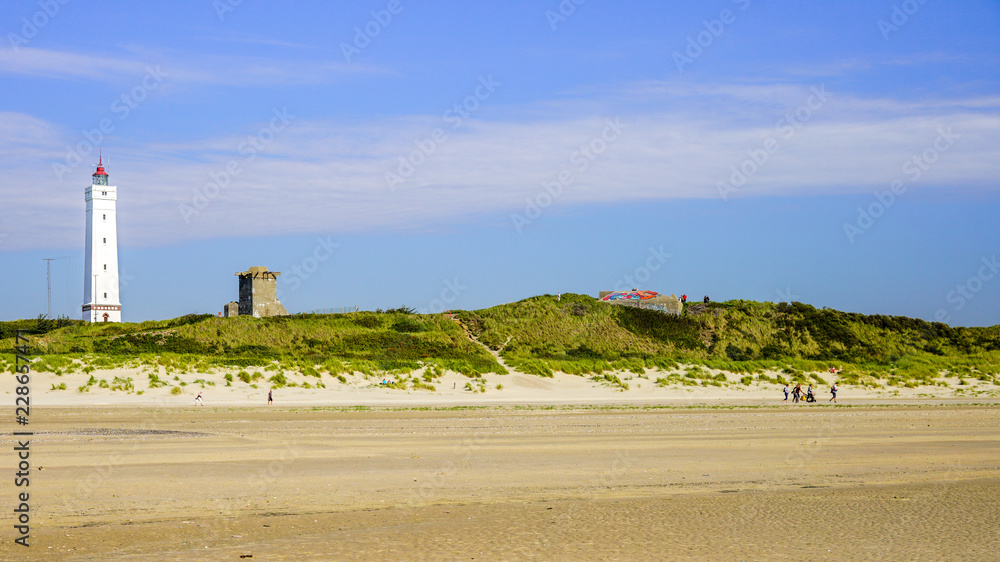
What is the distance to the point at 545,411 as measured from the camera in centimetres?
3078

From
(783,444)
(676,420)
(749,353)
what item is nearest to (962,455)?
(783,444)

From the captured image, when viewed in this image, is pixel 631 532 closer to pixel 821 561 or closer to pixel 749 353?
pixel 821 561

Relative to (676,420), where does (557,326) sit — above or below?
above

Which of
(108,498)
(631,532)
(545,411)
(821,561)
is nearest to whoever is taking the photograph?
(821,561)

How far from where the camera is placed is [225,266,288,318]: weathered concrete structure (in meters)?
58.9

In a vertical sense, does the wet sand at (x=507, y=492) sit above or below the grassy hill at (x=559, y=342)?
below

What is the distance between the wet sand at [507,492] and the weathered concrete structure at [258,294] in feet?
115

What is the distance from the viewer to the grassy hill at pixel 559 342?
41.9m

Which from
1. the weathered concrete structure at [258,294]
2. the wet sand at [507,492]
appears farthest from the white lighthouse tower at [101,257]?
the wet sand at [507,492]

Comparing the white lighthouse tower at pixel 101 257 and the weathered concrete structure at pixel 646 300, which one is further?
the white lighthouse tower at pixel 101 257

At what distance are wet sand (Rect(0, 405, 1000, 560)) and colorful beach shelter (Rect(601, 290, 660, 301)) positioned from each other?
37.3 metres

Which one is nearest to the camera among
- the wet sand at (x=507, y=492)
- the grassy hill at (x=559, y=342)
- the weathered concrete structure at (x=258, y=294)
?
the wet sand at (x=507, y=492)

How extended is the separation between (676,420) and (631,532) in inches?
645

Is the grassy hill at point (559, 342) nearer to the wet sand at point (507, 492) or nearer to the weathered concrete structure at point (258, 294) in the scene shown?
the weathered concrete structure at point (258, 294)
